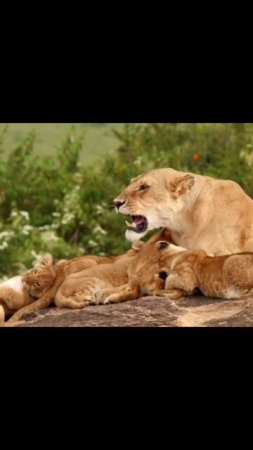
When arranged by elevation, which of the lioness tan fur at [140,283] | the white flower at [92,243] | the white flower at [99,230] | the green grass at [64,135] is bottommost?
the lioness tan fur at [140,283]

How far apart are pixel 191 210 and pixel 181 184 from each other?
150 millimetres

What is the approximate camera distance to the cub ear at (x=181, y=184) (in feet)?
24.0

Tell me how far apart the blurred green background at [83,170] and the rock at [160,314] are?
3554 millimetres

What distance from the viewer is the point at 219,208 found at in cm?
729

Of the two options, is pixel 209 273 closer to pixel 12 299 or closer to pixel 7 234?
pixel 12 299

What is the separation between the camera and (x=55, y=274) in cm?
729

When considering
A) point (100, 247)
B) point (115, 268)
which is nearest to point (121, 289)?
point (115, 268)

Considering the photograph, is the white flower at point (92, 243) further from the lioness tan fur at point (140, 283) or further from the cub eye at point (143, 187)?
the lioness tan fur at point (140, 283)

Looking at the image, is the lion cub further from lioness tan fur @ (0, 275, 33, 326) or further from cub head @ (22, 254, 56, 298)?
lioness tan fur @ (0, 275, 33, 326)

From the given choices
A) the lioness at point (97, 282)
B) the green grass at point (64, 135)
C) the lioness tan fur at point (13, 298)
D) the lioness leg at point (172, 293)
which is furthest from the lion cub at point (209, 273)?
the green grass at point (64, 135)

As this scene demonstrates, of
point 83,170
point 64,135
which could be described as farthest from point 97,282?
point 64,135

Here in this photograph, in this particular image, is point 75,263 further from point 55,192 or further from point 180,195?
point 55,192

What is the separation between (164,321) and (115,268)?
0.63 metres

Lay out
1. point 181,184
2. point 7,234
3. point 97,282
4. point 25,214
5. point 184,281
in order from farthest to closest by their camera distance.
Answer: point 25,214
point 7,234
point 181,184
point 97,282
point 184,281
